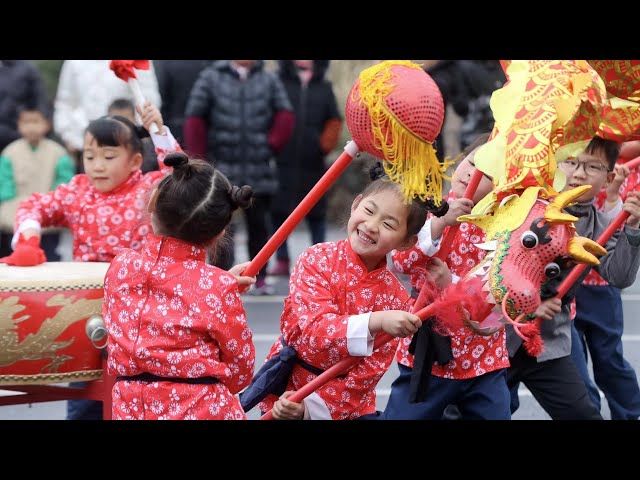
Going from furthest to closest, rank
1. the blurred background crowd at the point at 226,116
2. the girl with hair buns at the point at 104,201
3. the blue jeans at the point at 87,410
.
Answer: the blurred background crowd at the point at 226,116 → the blue jeans at the point at 87,410 → the girl with hair buns at the point at 104,201

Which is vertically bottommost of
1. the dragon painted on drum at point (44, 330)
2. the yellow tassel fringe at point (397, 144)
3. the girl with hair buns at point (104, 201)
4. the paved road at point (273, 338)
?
the paved road at point (273, 338)

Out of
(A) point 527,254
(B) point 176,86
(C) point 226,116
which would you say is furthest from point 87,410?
(B) point 176,86

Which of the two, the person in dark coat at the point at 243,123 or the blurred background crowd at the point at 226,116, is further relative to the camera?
the person in dark coat at the point at 243,123

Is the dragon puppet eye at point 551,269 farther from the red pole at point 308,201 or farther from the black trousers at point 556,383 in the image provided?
the black trousers at point 556,383

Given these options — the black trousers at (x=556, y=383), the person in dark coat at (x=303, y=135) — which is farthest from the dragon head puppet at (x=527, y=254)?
the person in dark coat at (x=303, y=135)

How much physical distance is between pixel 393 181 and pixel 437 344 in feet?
2.22

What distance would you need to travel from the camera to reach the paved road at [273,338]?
5.51m

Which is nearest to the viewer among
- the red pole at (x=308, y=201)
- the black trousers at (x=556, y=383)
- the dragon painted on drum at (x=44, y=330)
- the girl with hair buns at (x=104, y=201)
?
the red pole at (x=308, y=201)

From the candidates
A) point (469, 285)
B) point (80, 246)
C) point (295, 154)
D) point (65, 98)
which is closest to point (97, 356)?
point (80, 246)

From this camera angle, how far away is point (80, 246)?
4.48 meters

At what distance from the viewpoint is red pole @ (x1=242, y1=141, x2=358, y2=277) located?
3318mm

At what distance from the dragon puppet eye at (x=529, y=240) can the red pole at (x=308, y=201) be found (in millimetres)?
541

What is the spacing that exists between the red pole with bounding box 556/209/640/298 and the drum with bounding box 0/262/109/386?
162 cm

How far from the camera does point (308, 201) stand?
337 centimetres
